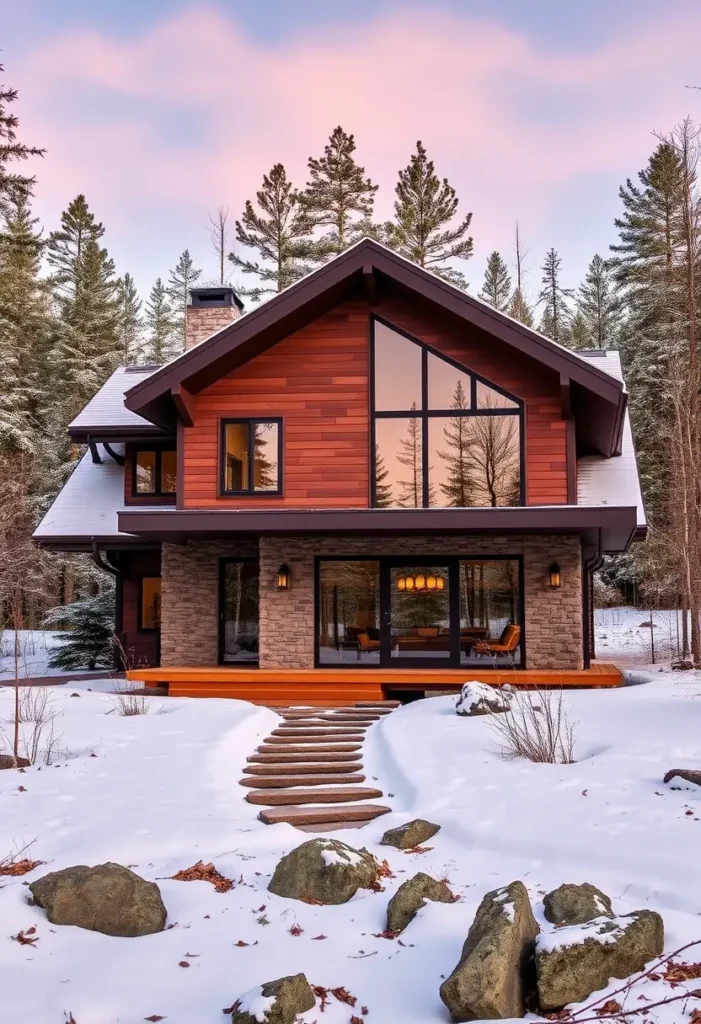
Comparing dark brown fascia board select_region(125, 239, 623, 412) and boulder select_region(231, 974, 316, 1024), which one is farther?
dark brown fascia board select_region(125, 239, 623, 412)

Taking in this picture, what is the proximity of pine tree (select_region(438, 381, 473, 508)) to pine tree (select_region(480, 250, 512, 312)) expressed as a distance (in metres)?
24.9

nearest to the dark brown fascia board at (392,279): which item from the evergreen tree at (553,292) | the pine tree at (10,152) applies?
the pine tree at (10,152)

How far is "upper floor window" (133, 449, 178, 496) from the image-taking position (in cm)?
1658

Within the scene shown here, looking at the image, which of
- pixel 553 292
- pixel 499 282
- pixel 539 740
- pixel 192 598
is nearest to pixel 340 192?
pixel 499 282

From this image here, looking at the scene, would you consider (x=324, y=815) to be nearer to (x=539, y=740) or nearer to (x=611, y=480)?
(x=539, y=740)

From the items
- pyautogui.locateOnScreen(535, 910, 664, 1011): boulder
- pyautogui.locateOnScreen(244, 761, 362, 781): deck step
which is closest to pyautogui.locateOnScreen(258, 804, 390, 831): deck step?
pyautogui.locateOnScreen(244, 761, 362, 781): deck step

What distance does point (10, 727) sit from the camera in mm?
10062

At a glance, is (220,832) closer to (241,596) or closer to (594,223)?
(241,596)

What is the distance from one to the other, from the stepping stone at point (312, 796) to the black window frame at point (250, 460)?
626 centimetres

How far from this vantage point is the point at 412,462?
43.9 ft

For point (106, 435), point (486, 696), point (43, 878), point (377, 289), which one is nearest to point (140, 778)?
point (43, 878)

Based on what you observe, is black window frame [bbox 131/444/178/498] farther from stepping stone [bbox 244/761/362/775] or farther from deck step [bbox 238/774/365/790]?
deck step [bbox 238/774/365/790]

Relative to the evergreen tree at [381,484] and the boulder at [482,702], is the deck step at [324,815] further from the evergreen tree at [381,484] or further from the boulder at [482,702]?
the evergreen tree at [381,484]

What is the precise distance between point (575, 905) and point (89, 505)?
14096 mm
